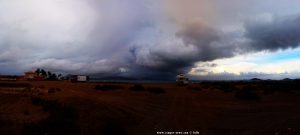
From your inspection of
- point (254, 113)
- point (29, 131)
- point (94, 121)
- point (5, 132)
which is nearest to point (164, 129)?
point (94, 121)

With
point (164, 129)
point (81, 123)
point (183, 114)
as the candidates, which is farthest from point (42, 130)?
point (183, 114)

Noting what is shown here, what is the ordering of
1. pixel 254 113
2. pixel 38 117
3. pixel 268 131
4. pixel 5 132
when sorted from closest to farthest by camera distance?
pixel 5 132, pixel 268 131, pixel 38 117, pixel 254 113

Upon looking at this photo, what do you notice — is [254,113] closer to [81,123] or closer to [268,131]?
[268,131]

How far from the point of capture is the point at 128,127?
1702 cm

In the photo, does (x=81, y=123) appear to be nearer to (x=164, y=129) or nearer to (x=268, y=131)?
(x=164, y=129)

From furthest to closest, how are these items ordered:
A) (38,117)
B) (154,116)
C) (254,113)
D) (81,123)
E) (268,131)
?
(254,113) → (154,116) → (38,117) → (81,123) → (268,131)

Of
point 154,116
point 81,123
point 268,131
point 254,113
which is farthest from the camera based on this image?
point 254,113

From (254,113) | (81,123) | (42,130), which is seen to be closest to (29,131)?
(42,130)

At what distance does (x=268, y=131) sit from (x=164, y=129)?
5282 mm

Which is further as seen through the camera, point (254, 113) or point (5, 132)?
point (254, 113)

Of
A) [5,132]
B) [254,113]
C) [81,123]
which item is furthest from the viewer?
[254,113]

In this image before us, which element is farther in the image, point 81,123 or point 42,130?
point 81,123

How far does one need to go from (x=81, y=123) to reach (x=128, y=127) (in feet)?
8.40

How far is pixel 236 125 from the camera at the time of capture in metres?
17.8
